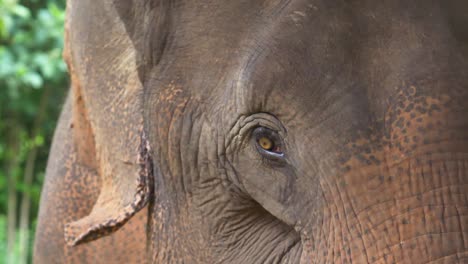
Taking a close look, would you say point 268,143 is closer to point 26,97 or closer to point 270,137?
point 270,137

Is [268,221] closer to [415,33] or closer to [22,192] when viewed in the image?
[415,33]

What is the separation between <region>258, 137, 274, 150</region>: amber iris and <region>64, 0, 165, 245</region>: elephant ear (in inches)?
13.1

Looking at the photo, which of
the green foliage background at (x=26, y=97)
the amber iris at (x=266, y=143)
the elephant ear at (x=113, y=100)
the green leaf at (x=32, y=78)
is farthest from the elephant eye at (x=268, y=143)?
the green leaf at (x=32, y=78)

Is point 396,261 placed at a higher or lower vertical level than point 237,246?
higher

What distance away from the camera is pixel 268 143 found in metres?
1.69

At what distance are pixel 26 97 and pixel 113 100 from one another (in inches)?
139

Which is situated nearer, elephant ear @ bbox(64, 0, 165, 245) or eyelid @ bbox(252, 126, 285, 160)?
eyelid @ bbox(252, 126, 285, 160)

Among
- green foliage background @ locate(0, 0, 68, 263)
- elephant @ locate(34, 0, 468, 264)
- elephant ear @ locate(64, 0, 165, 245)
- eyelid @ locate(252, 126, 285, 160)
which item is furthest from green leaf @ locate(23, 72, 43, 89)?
eyelid @ locate(252, 126, 285, 160)

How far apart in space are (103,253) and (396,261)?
4.11ft

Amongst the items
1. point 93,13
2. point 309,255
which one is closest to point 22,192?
point 93,13

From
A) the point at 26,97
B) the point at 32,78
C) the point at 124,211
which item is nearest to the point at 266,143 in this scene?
the point at 124,211

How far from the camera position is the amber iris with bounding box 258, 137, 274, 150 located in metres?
1.69

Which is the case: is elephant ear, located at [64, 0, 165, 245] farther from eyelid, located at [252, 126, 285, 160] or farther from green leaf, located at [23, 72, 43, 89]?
green leaf, located at [23, 72, 43, 89]

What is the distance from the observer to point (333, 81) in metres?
1.60
